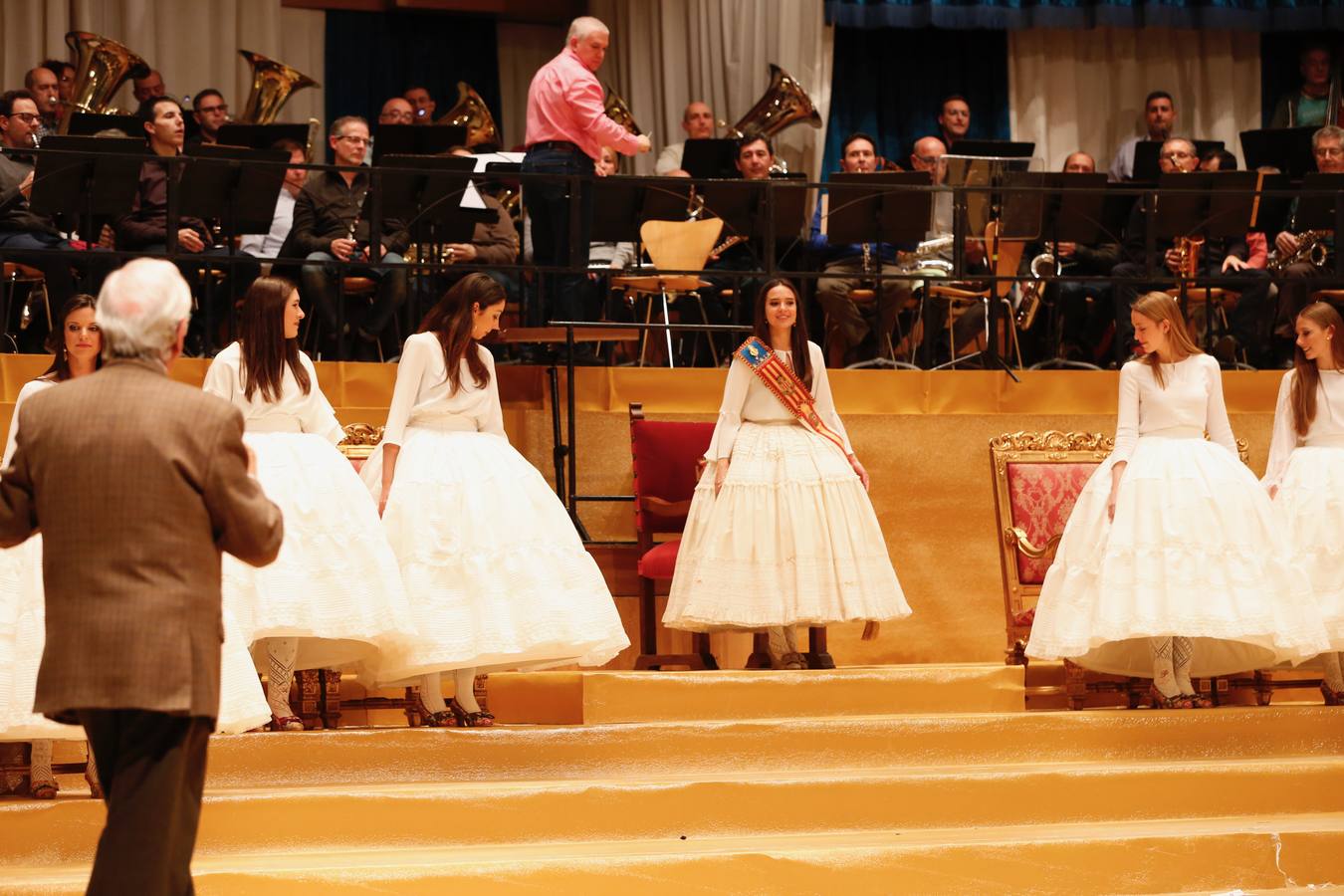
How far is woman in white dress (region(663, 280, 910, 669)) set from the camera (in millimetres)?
5773

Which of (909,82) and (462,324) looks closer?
(462,324)

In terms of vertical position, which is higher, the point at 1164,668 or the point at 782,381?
the point at 782,381

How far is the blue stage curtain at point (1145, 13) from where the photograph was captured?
10633 mm

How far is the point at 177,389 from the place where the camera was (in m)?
2.93

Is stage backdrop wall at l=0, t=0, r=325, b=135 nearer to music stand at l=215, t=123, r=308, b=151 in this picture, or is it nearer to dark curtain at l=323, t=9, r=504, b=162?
dark curtain at l=323, t=9, r=504, b=162

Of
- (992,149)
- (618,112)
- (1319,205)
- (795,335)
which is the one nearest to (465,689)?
(795,335)

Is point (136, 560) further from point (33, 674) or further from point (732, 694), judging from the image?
point (732, 694)

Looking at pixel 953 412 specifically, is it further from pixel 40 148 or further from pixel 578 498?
pixel 40 148

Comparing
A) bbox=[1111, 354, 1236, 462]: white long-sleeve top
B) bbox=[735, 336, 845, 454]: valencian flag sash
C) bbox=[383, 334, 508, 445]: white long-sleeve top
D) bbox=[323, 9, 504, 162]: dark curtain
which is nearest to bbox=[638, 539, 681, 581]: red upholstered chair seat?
bbox=[735, 336, 845, 454]: valencian flag sash

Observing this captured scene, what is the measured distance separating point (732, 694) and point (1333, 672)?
1983mm

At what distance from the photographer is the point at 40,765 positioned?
14.4 ft

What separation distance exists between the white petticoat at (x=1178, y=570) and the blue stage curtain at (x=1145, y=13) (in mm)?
5732

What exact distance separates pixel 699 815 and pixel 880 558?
1.58m

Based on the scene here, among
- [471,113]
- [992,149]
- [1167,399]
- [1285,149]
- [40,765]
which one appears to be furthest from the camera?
[471,113]
